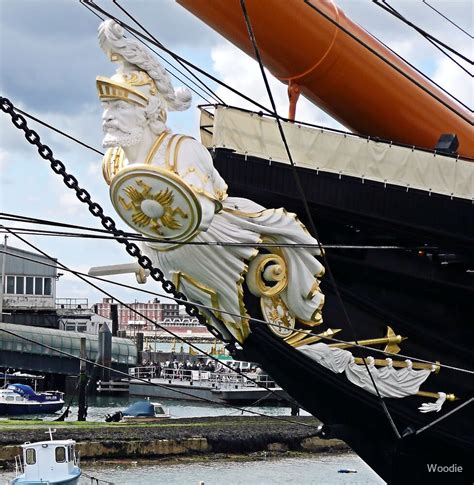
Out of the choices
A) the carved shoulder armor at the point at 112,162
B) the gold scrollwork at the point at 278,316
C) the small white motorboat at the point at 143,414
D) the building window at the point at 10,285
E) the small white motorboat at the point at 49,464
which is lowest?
the small white motorboat at the point at 49,464

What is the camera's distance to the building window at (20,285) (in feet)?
209

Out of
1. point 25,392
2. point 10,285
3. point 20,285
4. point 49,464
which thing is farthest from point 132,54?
point 20,285

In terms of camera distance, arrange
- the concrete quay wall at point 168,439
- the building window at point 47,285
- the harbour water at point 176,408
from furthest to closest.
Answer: the building window at point 47,285, the harbour water at point 176,408, the concrete quay wall at point 168,439

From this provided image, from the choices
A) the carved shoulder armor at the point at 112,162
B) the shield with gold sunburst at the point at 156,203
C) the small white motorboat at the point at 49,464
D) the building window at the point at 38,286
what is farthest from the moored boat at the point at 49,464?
the building window at the point at 38,286

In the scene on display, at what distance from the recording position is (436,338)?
12.4 m

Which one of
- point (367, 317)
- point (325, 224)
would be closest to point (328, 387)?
point (367, 317)

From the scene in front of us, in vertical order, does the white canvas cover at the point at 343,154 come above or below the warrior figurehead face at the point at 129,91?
below

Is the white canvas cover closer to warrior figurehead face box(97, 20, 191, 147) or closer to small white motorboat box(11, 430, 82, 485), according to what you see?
warrior figurehead face box(97, 20, 191, 147)

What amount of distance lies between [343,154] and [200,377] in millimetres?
47753

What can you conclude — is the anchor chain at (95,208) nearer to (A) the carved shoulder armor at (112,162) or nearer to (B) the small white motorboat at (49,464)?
(A) the carved shoulder armor at (112,162)

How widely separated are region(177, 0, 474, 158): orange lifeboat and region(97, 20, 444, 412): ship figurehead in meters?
1.50

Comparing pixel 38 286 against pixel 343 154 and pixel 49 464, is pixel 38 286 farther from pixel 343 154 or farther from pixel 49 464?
pixel 343 154

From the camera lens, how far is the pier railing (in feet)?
182

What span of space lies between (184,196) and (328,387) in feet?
8.40
